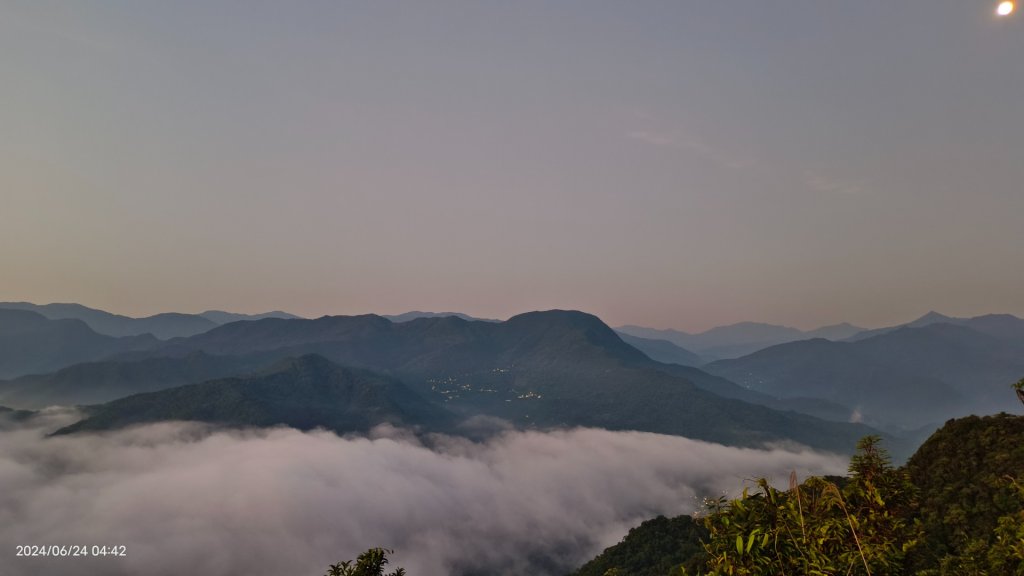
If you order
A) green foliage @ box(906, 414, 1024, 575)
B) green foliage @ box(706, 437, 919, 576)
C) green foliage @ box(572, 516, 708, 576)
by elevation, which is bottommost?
green foliage @ box(572, 516, 708, 576)

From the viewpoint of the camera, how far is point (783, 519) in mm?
11664

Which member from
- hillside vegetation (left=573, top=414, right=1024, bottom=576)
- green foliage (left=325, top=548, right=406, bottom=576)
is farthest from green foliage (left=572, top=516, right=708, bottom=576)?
hillside vegetation (left=573, top=414, right=1024, bottom=576)

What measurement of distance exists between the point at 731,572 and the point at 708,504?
1591 mm

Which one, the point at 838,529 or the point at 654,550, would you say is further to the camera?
the point at 654,550

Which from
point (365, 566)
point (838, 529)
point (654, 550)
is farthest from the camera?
point (654, 550)

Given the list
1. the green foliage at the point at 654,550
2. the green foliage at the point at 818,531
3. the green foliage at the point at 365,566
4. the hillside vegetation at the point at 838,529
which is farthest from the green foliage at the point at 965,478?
the green foliage at the point at 654,550

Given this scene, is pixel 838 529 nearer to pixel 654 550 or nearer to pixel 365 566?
pixel 365 566

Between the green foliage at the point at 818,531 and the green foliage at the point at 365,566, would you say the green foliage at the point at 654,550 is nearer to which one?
the green foliage at the point at 365,566

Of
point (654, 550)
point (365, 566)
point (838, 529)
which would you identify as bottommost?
point (654, 550)

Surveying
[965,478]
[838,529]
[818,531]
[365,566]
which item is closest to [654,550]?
[965,478]

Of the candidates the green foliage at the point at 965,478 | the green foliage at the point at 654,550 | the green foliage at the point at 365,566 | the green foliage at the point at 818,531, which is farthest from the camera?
the green foliage at the point at 654,550

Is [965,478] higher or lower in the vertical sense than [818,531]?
lower

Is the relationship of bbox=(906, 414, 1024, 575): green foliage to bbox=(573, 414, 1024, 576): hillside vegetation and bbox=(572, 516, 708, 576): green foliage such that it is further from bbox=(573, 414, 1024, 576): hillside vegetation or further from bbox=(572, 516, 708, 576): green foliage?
bbox=(572, 516, 708, 576): green foliage

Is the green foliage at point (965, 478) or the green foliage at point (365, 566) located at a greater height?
the green foliage at point (365, 566)
